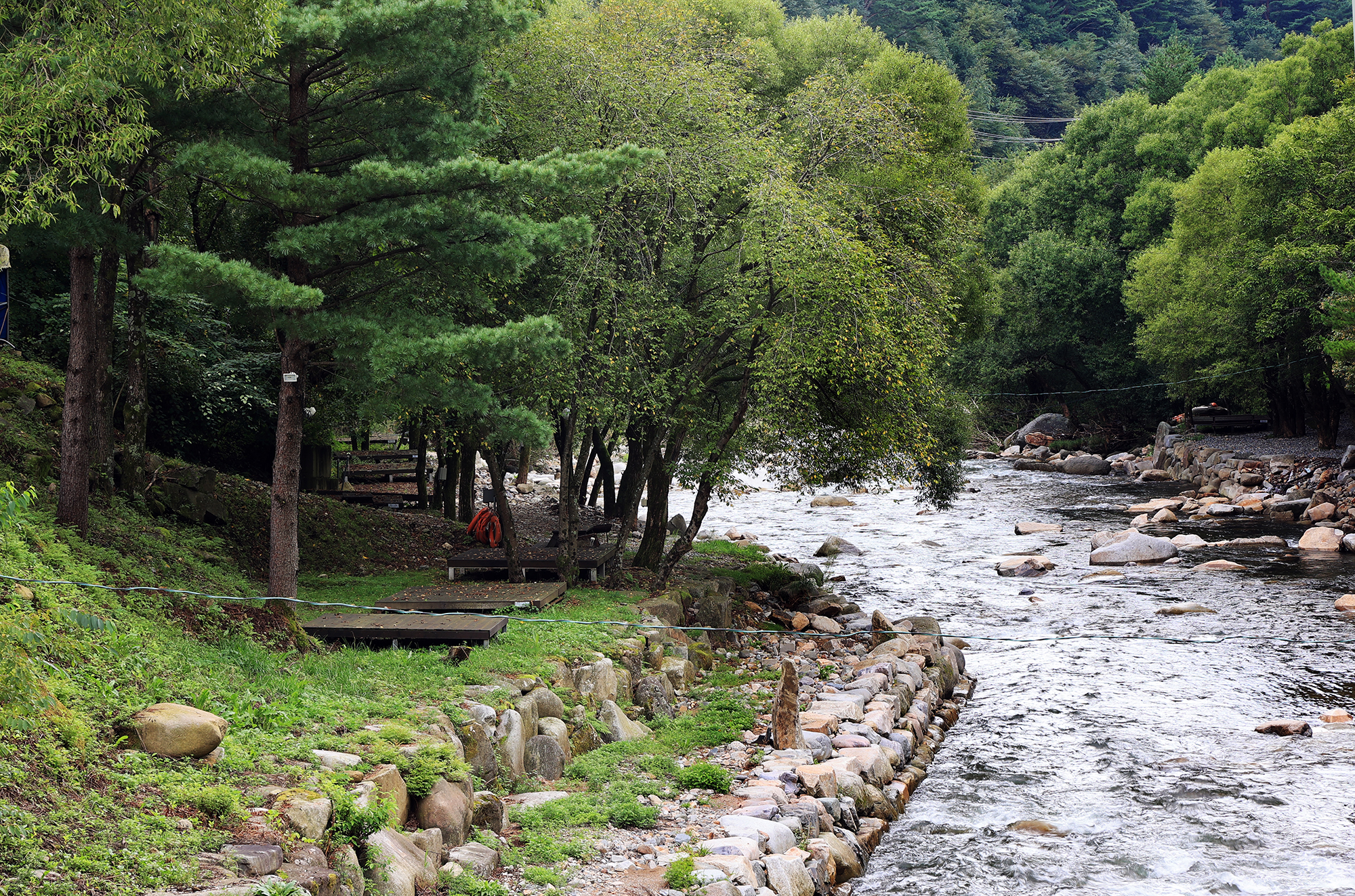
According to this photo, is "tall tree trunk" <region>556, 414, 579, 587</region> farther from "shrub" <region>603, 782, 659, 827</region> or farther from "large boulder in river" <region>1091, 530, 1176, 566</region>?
"large boulder in river" <region>1091, 530, 1176, 566</region>

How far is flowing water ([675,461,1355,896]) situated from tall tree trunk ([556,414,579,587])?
223 inches

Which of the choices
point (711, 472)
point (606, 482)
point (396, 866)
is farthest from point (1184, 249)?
point (396, 866)

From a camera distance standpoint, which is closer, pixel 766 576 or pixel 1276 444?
pixel 766 576

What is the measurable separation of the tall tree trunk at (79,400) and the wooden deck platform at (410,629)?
2840 mm

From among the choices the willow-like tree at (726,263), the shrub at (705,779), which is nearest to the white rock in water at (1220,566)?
the willow-like tree at (726,263)

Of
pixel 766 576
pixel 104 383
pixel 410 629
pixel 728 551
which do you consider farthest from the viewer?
pixel 728 551

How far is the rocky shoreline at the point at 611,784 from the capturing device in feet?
18.1

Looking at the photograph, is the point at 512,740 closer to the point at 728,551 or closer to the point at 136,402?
the point at 136,402

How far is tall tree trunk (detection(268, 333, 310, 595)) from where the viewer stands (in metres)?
10.6

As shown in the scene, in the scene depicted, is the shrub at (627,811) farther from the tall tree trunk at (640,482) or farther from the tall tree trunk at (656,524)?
the tall tree trunk at (656,524)

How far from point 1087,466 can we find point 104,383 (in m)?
38.6

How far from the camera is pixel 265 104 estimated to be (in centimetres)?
1051

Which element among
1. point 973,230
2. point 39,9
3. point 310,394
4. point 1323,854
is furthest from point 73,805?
point 973,230

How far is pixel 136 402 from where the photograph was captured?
13430 mm
